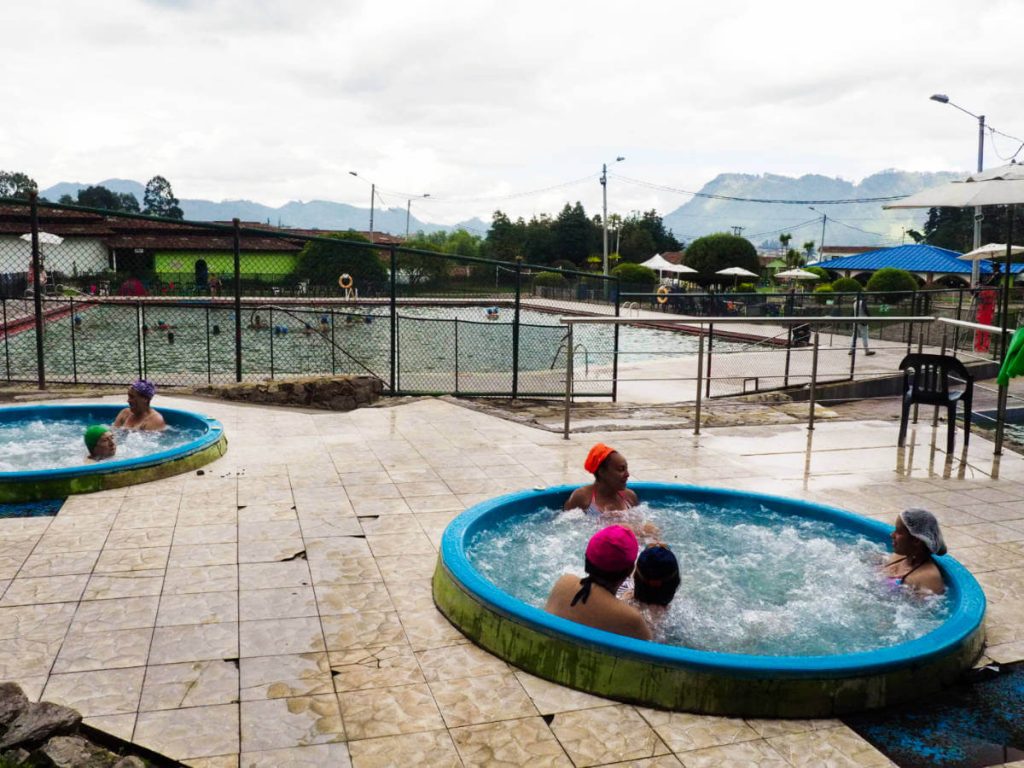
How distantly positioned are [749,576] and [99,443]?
19.7 ft

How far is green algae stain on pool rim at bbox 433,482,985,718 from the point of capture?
384 cm

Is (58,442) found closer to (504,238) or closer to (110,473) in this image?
(110,473)

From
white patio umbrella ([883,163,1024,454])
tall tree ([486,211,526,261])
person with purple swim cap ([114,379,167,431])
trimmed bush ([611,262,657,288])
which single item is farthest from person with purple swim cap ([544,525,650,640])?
tall tree ([486,211,526,261])

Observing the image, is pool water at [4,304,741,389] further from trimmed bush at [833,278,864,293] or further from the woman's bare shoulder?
trimmed bush at [833,278,864,293]

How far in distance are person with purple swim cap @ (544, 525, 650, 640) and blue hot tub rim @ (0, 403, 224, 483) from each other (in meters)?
4.48

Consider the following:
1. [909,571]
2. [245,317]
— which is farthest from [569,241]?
[909,571]

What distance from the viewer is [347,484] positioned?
7445 millimetres

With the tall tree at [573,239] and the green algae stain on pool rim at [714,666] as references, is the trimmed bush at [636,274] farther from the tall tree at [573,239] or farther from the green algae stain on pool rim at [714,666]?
the green algae stain on pool rim at [714,666]

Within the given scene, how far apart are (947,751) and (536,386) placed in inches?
429

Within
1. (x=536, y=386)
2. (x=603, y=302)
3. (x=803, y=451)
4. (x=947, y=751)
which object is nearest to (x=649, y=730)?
(x=947, y=751)

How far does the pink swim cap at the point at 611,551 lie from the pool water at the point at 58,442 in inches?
223

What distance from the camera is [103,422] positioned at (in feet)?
33.2

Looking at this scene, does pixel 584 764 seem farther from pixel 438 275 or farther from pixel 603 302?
pixel 603 302

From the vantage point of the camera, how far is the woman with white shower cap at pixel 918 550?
516 centimetres
